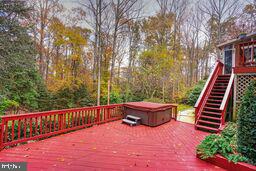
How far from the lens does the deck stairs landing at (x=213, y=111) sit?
547 cm

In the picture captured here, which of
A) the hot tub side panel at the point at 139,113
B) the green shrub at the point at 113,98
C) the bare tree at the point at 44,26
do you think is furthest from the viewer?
the bare tree at the point at 44,26

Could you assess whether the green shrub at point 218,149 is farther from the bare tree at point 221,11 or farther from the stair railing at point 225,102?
the bare tree at point 221,11

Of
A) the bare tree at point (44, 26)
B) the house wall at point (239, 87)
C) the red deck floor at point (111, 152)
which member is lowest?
the red deck floor at point (111, 152)

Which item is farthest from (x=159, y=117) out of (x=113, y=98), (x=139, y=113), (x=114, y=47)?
(x=114, y=47)

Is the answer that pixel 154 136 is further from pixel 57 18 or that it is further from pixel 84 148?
pixel 57 18

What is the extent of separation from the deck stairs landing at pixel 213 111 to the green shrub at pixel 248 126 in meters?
2.55

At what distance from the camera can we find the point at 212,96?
21.8ft

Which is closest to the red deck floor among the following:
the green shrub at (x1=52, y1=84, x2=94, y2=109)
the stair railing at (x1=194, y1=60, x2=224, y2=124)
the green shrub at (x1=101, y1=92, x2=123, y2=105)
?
the stair railing at (x1=194, y1=60, x2=224, y2=124)

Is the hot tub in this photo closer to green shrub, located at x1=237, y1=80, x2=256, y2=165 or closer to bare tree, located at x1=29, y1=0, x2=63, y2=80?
green shrub, located at x1=237, y1=80, x2=256, y2=165

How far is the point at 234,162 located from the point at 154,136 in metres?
2.33

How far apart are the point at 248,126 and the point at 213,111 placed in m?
3.71

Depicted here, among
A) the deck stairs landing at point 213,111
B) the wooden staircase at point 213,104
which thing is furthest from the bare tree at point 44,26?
the deck stairs landing at point 213,111

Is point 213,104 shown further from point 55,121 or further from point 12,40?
point 12,40

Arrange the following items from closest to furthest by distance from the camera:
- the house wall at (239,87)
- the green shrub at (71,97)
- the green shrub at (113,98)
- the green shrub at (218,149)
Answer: the green shrub at (218,149)
the house wall at (239,87)
the green shrub at (71,97)
the green shrub at (113,98)
